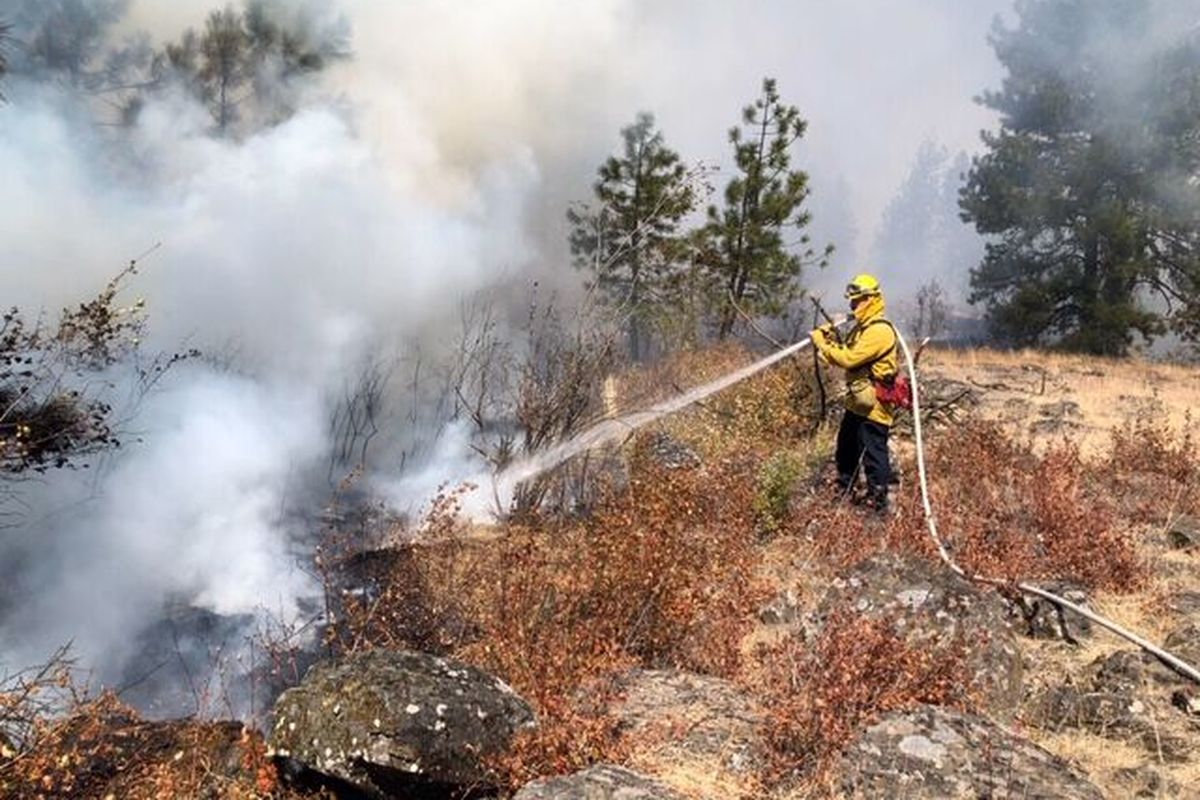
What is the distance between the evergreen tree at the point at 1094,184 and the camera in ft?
66.8

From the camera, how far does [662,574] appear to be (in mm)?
5504

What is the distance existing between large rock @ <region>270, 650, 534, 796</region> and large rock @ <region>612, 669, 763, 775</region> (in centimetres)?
57

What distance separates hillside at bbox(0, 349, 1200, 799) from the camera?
3613 mm

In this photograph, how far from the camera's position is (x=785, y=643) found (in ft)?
14.8

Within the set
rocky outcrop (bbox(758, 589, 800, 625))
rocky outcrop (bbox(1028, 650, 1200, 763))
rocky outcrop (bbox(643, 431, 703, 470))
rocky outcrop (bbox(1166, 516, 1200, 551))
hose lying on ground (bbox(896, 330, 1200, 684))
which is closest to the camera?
rocky outcrop (bbox(1028, 650, 1200, 763))

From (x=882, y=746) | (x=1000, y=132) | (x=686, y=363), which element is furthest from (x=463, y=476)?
(x=1000, y=132)

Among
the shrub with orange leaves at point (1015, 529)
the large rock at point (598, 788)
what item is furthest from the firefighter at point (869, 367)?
the large rock at point (598, 788)

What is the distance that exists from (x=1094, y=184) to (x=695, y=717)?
867 inches

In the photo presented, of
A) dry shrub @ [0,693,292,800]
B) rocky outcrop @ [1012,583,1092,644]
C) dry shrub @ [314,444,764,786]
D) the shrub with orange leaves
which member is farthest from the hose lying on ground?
dry shrub @ [0,693,292,800]

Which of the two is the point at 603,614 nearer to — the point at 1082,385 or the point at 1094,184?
the point at 1082,385

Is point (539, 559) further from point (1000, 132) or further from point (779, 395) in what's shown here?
point (1000, 132)

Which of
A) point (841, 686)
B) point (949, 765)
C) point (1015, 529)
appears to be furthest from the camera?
point (1015, 529)

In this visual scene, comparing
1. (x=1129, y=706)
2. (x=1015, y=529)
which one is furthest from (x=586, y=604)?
(x=1015, y=529)

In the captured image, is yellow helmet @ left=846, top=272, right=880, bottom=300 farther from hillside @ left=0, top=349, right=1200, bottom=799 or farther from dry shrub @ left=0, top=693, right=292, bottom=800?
dry shrub @ left=0, top=693, right=292, bottom=800
